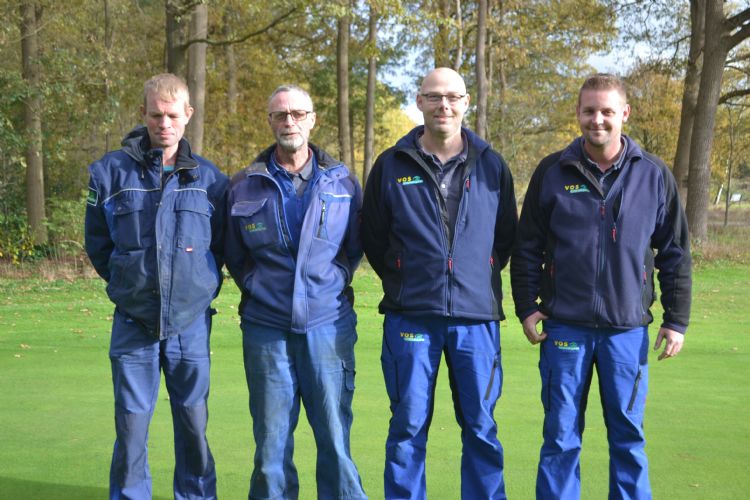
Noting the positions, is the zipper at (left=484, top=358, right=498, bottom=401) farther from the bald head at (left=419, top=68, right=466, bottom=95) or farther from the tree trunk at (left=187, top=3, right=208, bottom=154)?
the tree trunk at (left=187, top=3, right=208, bottom=154)

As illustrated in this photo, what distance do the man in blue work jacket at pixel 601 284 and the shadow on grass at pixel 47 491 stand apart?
1.85 meters

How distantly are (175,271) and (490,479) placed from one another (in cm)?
162

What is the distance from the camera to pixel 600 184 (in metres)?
3.29

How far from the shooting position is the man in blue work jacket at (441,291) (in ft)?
10.7

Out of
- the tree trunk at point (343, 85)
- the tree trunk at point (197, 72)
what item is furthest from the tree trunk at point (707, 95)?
the tree trunk at point (197, 72)

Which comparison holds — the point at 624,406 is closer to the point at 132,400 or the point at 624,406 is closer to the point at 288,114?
the point at 288,114

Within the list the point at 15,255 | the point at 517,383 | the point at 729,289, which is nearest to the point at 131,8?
the point at 15,255

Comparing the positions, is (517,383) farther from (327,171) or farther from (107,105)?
(107,105)

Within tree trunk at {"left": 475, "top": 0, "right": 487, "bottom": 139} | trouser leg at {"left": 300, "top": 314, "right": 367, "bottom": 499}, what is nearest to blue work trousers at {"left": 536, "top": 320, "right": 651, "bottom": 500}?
trouser leg at {"left": 300, "top": 314, "right": 367, "bottom": 499}

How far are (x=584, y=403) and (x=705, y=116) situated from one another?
16.2 m

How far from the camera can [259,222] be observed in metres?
3.34

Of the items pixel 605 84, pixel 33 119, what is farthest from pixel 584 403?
pixel 33 119

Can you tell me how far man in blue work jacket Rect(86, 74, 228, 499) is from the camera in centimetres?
327

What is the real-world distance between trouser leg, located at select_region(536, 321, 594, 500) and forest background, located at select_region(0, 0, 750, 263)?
11.6 metres
